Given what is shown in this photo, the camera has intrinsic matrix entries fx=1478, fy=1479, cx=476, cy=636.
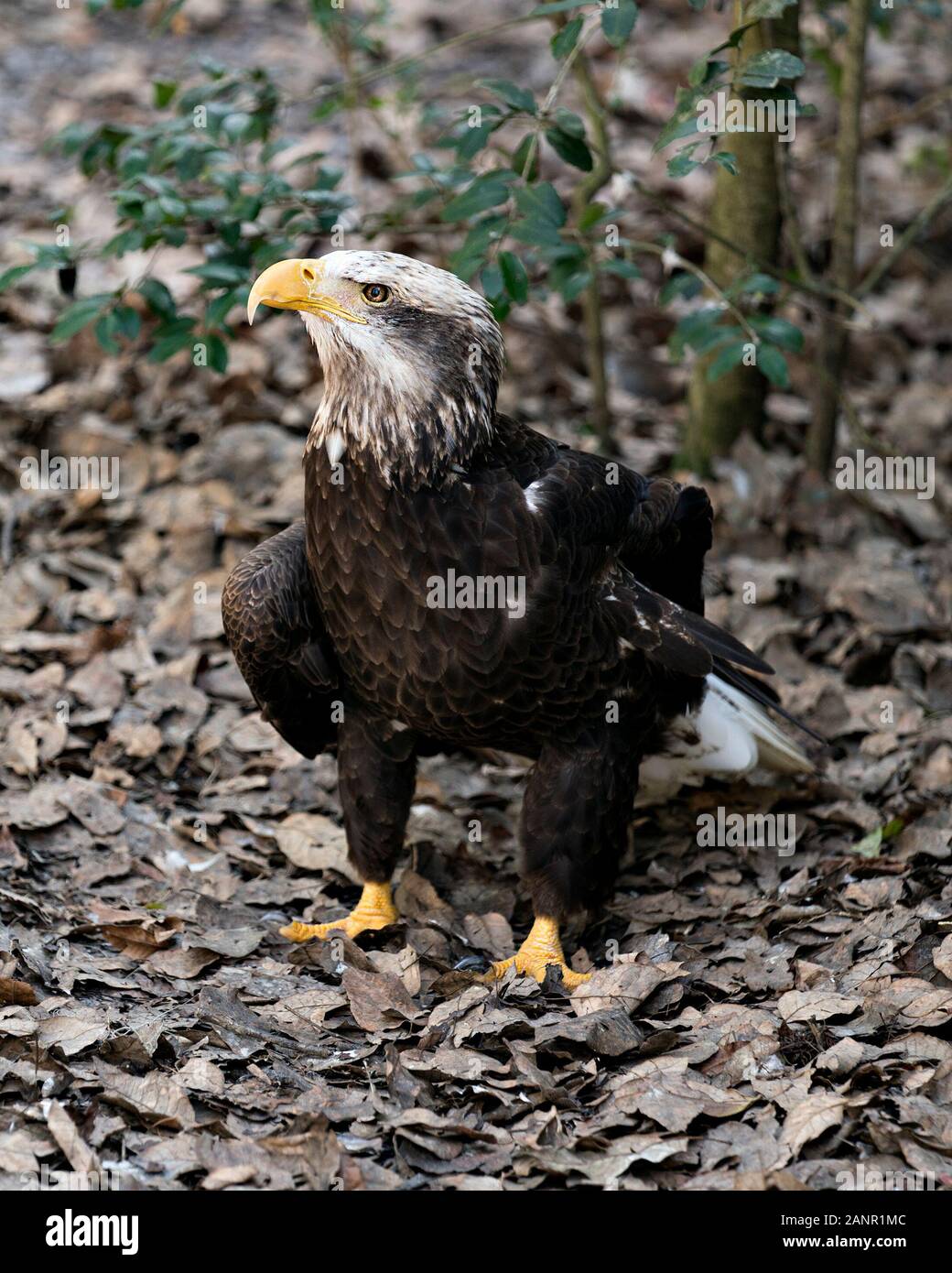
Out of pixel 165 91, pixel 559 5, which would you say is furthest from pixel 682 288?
pixel 165 91

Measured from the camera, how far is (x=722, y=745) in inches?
Answer: 181

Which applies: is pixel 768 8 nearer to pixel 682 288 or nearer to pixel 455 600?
pixel 682 288

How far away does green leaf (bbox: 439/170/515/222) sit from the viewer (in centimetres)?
466

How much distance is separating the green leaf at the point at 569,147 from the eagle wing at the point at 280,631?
150 cm

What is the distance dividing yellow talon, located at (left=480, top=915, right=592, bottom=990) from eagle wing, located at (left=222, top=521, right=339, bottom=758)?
909 millimetres

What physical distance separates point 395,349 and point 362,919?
5.54 ft

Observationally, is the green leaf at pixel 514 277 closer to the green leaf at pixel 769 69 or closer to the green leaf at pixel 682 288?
the green leaf at pixel 682 288

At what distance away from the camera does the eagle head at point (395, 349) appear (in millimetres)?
3834

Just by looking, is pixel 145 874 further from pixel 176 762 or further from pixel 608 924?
pixel 608 924

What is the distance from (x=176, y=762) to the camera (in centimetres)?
505

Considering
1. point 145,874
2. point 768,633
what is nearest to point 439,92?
point 768,633

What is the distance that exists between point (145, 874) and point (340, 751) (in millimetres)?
700

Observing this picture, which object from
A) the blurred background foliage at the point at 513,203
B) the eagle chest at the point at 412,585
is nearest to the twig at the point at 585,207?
the blurred background foliage at the point at 513,203

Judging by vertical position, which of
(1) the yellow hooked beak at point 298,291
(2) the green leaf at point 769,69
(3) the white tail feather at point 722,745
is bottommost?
(3) the white tail feather at point 722,745
